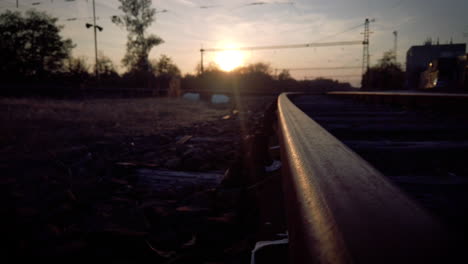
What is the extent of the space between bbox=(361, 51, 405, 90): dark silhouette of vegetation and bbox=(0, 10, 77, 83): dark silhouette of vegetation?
3908cm

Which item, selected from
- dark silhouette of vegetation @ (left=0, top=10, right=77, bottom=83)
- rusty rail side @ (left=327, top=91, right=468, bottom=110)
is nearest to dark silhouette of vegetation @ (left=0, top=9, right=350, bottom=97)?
dark silhouette of vegetation @ (left=0, top=10, right=77, bottom=83)

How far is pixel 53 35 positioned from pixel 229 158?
37708mm

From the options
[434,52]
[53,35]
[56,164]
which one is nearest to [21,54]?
[53,35]

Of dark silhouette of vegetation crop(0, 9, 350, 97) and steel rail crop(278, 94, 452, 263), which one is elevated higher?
dark silhouette of vegetation crop(0, 9, 350, 97)

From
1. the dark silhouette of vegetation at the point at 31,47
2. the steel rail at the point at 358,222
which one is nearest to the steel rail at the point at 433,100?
the steel rail at the point at 358,222

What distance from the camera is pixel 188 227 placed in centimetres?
140

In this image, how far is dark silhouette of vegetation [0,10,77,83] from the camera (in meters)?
26.0

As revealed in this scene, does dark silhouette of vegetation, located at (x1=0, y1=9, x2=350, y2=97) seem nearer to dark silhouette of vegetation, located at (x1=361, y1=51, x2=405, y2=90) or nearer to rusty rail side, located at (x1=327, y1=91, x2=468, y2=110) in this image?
dark silhouette of vegetation, located at (x1=361, y1=51, x2=405, y2=90)

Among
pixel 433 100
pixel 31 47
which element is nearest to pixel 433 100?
pixel 433 100

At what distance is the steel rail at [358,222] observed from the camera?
0.26m

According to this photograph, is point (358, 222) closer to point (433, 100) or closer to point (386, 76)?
point (433, 100)

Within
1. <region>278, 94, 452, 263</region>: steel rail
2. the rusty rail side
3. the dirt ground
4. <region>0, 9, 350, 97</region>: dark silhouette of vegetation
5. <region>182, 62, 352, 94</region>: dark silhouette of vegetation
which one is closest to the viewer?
<region>278, 94, 452, 263</region>: steel rail

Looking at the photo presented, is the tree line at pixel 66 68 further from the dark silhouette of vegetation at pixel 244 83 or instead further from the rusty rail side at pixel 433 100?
the rusty rail side at pixel 433 100

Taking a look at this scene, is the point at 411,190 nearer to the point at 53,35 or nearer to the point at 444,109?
the point at 444,109
